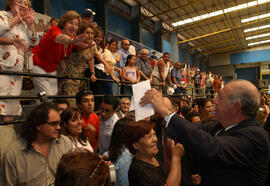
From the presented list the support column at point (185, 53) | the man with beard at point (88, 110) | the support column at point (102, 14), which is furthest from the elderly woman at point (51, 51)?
the support column at point (185, 53)

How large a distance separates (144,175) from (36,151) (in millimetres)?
944

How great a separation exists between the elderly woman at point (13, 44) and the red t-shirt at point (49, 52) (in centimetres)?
17

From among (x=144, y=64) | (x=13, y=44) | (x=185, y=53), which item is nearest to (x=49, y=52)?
(x=13, y=44)

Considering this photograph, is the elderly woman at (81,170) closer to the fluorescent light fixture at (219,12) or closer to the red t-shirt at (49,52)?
the red t-shirt at (49,52)

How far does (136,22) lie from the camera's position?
444 inches

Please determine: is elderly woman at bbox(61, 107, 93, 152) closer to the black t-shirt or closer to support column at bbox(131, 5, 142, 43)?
the black t-shirt

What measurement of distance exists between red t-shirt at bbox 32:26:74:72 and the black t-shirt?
5.56 feet

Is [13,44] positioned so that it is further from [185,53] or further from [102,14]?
[185,53]

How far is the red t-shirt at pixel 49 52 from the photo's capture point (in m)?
2.27

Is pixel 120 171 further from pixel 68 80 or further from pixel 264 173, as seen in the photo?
pixel 68 80

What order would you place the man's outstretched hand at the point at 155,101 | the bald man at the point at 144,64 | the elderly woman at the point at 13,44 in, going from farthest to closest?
the bald man at the point at 144,64 → the elderly woman at the point at 13,44 → the man's outstretched hand at the point at 155,101

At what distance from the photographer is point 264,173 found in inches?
45.6

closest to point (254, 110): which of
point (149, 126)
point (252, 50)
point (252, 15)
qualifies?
point (149, 126)

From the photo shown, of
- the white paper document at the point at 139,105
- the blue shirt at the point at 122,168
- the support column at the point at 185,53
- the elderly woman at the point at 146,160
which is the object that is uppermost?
the support column at the point at 185,53
